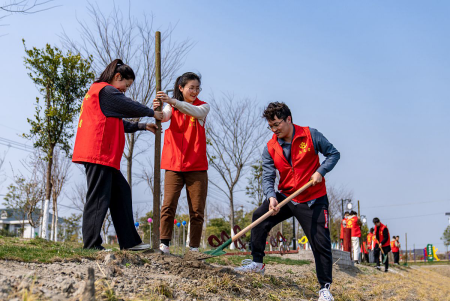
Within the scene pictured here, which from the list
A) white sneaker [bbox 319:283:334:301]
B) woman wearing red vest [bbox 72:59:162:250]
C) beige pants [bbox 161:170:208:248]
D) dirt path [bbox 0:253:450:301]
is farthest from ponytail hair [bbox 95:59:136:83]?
white sneaker [bbox 319:283:334:301]

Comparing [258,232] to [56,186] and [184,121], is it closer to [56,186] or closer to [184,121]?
[184,121]

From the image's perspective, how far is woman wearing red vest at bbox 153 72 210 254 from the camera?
4699mm

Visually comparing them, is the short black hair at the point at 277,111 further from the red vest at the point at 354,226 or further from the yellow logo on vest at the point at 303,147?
the red vest at the point at 354,226

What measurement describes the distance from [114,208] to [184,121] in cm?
125

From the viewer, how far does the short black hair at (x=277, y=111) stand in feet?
14.0

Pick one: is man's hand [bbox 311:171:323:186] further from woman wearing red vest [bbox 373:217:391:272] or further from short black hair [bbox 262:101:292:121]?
woman wearing red vest [bbox 373:217:391:272]

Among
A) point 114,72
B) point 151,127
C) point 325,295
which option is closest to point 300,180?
point 325,295

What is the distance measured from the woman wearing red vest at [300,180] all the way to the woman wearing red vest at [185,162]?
0.72 meters

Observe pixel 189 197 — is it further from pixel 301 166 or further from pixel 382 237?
pixel 382 237

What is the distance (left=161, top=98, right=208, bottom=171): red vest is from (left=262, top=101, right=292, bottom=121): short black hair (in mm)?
892

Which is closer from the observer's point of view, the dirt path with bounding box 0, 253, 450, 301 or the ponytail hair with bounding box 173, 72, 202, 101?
→ the dirt path with bounding box 0, 253, 450, 301

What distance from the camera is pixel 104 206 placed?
4.28 m

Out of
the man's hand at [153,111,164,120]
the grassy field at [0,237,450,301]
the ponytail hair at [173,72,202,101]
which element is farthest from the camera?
the ponytail hair at [173,72,202,101]

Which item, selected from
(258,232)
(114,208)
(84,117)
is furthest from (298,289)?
(84,117)
